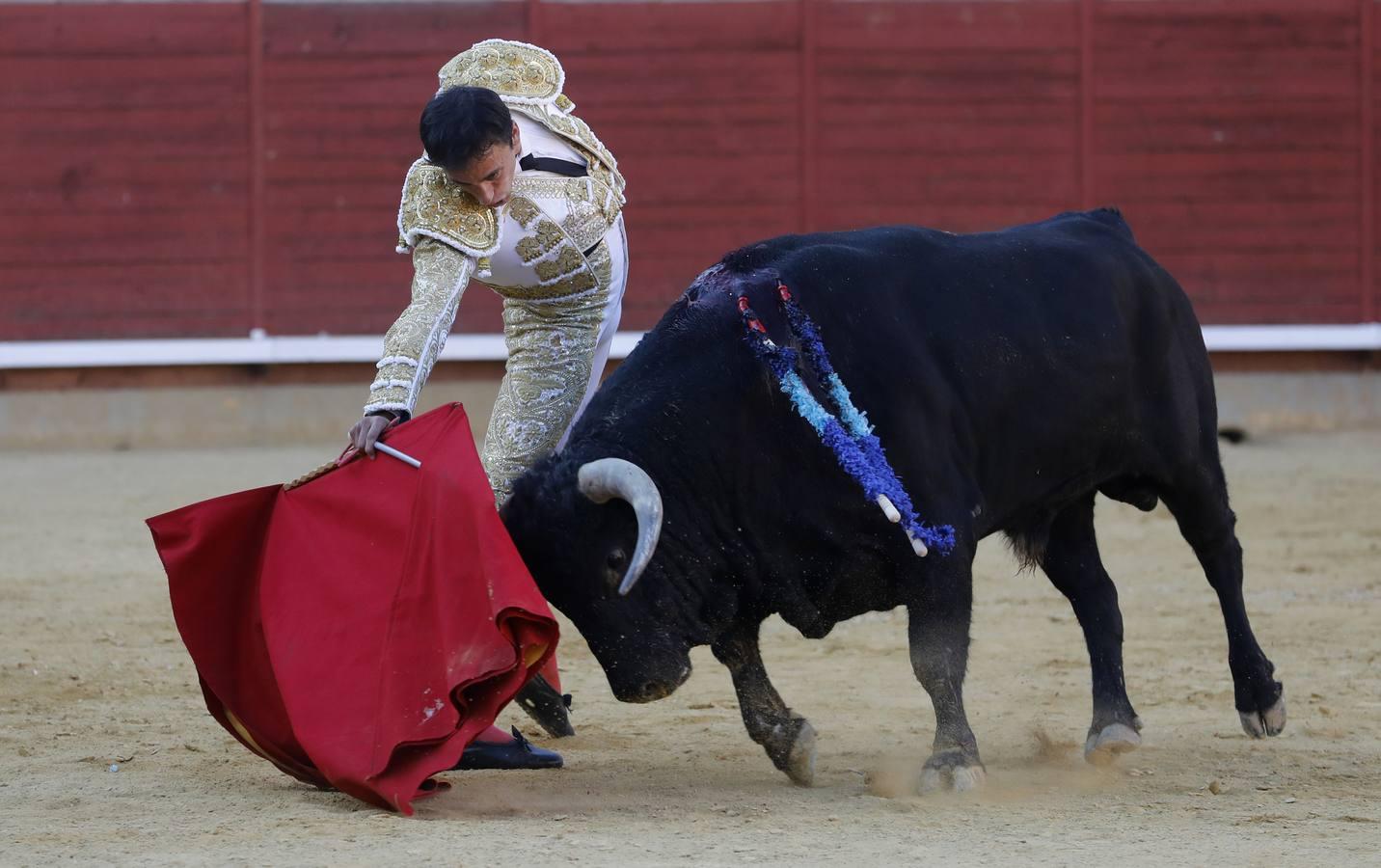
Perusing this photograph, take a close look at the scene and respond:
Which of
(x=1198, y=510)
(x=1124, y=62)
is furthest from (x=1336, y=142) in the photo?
(x=1198, y=510)

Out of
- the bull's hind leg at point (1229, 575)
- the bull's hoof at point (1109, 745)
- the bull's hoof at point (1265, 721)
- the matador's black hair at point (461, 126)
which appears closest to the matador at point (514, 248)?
the matador's black hair at point (461, 126)

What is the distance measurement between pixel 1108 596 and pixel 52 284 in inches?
244

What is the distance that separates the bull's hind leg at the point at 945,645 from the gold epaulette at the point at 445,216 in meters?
0.95

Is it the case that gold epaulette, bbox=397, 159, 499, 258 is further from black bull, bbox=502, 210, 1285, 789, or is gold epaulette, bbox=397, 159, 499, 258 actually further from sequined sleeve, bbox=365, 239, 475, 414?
black bull, bbox=502, 210, 1285, 789

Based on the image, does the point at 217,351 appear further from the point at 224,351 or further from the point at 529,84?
the point at 529,84

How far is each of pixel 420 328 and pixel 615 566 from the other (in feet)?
1.72

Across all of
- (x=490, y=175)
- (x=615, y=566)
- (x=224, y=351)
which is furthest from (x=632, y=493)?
(x=224, y=351)

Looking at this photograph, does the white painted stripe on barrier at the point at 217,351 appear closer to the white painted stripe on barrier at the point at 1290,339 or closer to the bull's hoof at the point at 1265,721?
the white painted stripe on barrier at the point at 1290,339

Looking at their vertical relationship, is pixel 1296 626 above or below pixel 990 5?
below

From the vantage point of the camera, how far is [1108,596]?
385 cm

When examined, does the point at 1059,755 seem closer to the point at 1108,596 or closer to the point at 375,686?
the point at 1108,596

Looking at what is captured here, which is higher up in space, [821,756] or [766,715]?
[766,715]

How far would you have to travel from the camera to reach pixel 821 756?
3.56 m

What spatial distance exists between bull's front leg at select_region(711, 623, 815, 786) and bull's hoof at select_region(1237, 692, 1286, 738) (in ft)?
3.11
